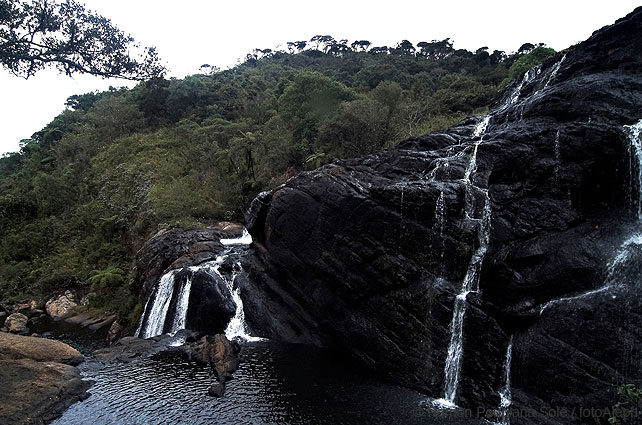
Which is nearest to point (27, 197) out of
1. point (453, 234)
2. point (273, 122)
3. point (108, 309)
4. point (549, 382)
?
point (108, 309)

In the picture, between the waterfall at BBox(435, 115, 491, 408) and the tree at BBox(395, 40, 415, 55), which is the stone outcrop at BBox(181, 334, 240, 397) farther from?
the tree at BBox(395, 40, 415, 55)

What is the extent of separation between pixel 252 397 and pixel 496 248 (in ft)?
30.6

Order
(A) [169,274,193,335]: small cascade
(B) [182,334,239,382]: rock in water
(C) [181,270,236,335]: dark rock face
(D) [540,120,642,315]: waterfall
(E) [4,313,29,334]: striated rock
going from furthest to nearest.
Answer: (E) [4,313,29,334]: striated rock < (A) [169,274,193,335]: small cascade < (C) [181,270,236,335]: dark rock face < (B) [182,334,239,382]: rock in water < (D) [540,120,642,315]: waterfall

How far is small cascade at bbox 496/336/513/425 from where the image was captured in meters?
10.1

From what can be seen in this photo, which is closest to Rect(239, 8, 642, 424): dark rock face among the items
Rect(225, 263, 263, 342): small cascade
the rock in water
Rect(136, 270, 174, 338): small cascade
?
Rect(225, 263, 263, 342): small cascade

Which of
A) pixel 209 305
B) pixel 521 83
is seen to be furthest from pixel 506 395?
pixel 521 83

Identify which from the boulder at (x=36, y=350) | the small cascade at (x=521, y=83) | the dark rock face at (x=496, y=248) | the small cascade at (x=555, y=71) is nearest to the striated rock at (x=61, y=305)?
the boulder at (x=36, y=350)

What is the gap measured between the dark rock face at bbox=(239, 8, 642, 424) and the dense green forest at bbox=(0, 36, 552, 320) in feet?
37.6

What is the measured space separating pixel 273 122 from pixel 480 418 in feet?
110

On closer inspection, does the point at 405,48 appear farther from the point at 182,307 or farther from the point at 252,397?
the point at 252,397

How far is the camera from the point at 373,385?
1245 cm

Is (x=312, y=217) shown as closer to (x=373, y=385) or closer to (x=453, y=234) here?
(x=453, y=234)

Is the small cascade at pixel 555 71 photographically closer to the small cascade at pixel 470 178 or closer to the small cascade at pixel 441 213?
the small cascade at pixel 470 178

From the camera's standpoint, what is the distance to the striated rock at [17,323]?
22125mm
